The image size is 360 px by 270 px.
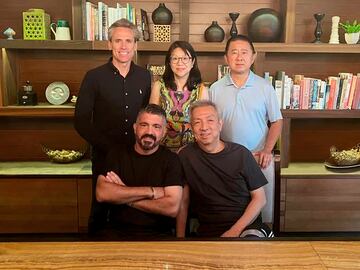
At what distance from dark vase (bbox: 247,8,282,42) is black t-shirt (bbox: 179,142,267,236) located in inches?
60.3

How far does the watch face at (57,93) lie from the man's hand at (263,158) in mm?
1766

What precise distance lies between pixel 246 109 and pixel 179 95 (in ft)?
1.25

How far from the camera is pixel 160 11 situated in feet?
11.3

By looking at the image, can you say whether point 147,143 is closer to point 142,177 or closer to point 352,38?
point 142,177

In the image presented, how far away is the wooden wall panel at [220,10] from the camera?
3.66m

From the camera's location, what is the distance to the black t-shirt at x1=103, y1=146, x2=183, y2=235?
7.02 feet

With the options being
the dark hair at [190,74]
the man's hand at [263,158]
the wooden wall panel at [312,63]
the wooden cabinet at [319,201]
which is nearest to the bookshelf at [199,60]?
the wooden wall panel at [312,63]

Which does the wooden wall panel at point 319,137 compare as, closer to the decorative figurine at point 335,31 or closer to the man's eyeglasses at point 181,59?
the decorative figurine at point 335,31

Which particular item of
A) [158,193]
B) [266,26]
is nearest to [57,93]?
[266,26]

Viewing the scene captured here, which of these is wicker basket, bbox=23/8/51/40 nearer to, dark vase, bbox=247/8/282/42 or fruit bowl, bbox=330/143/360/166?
dark vase, bbox=247/8/282/42

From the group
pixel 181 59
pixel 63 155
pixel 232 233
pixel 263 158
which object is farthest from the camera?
pixel 63 155

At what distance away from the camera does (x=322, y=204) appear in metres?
3.41

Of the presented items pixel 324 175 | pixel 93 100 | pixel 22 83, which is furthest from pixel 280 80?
pixel 22 83

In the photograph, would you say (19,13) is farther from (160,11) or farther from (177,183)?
(177,183)
